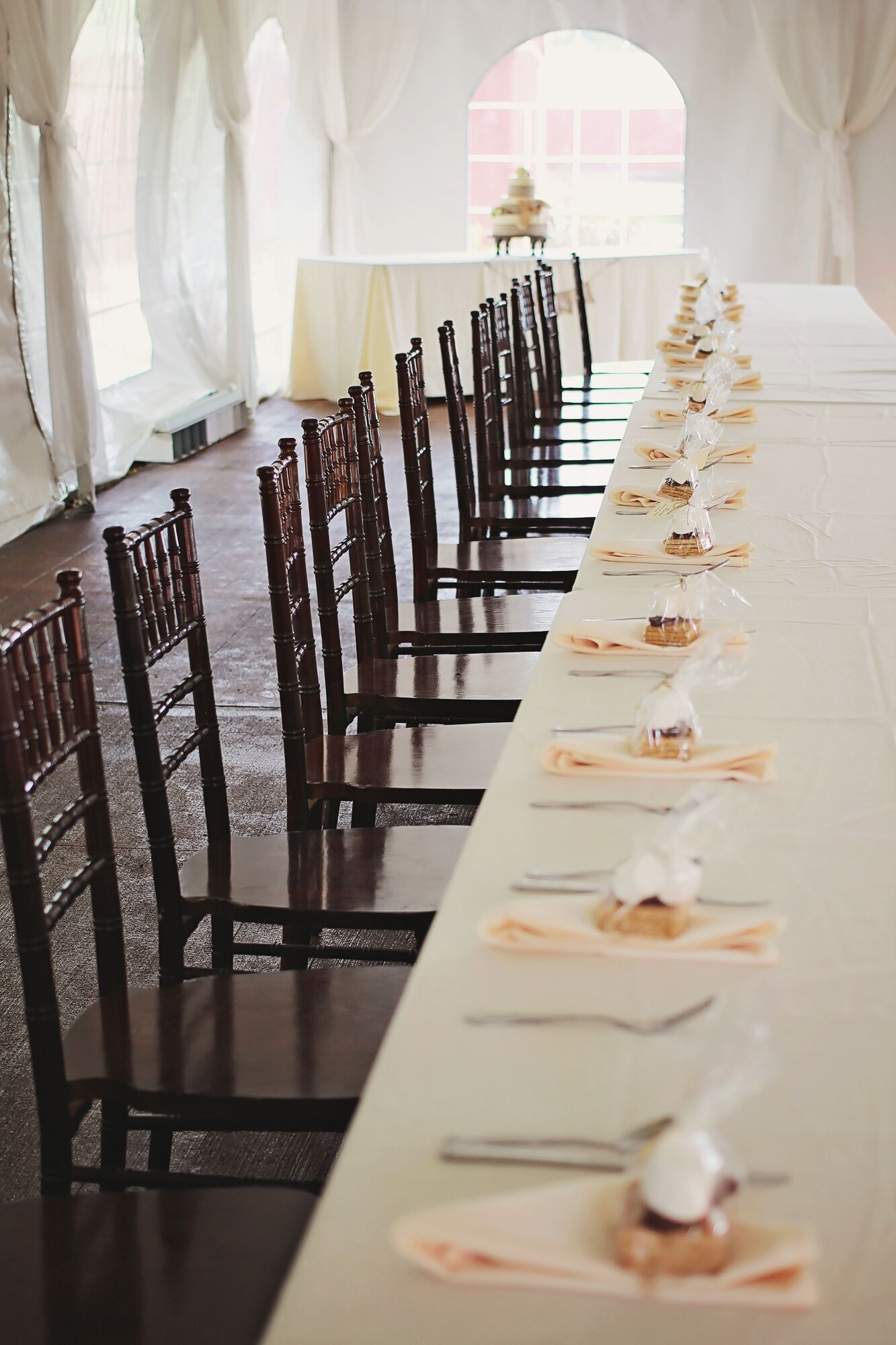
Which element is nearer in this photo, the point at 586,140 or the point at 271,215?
the point at 271,215

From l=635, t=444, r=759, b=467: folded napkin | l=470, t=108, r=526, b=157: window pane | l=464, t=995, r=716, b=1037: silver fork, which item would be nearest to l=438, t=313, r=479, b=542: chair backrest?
l=635, t=444, r=759, b=467: folded napkin

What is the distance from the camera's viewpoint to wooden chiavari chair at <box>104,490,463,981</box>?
1859mm

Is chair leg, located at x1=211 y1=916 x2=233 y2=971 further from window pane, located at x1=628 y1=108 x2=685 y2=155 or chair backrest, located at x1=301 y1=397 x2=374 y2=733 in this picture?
window pane, located at x1=628 y1=108 x2=685 y2=155

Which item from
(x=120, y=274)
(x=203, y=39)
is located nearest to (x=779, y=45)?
(x=203, y=39)

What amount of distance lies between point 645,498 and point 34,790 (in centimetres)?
174

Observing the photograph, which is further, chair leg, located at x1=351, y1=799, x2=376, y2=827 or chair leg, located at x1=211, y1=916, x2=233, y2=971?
chair leg, located at x1=351, y1=799, x2=376, y2=827

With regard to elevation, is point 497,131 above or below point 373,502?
above

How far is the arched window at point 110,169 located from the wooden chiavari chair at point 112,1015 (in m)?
5.55

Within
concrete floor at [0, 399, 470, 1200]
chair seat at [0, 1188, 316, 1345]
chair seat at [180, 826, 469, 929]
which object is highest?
chair seat at [180, 826, 469, 929]

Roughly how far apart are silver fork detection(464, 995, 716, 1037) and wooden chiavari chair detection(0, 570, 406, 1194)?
40 cm

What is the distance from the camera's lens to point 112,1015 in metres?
1.68

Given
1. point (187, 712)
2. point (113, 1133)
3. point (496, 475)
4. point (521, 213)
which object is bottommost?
point (187, 712)

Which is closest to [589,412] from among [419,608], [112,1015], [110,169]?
[419,608]

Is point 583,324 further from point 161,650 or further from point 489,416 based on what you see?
point 161,650
